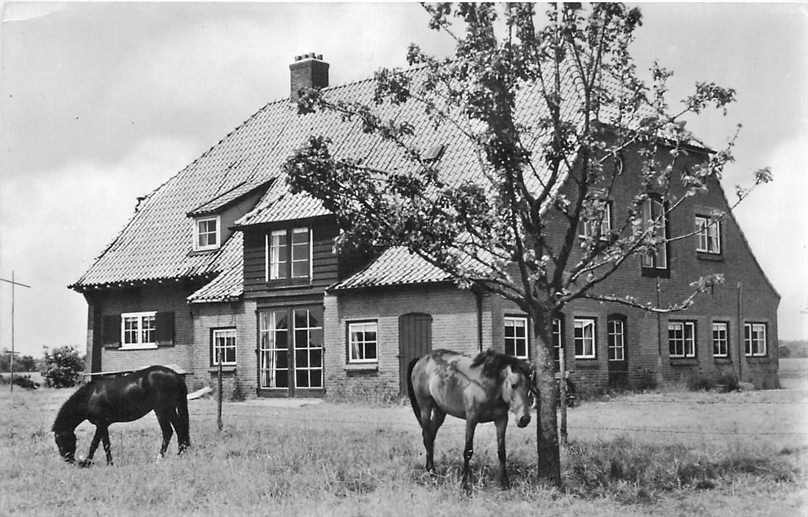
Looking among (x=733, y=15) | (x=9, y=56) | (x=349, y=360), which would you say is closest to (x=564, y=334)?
(x=349, y=360)

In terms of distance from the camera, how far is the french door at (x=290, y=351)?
27.4 metres

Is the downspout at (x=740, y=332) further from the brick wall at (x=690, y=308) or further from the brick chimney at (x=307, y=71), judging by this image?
the brick chimney at (x=307, y=71)

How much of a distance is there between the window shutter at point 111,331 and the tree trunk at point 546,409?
72.6ft

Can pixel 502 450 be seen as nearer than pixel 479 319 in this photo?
Yes

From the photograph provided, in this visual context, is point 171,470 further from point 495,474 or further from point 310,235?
point 310,235

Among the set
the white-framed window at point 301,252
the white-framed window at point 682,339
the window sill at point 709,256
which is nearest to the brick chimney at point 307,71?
the white-framed window at point 301,252

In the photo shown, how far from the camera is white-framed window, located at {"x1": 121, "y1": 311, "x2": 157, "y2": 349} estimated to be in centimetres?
3139

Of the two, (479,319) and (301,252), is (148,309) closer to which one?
(301,252)

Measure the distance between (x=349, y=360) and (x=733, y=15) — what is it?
646 inches

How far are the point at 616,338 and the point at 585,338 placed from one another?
142 centimetres

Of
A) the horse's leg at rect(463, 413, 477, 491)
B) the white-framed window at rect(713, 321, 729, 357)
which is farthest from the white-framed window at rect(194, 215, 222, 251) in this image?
the horse's leg at rect(463, 413, 477, 491)

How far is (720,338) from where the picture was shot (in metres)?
29.5

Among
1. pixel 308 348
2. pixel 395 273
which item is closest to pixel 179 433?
pixel 395 273

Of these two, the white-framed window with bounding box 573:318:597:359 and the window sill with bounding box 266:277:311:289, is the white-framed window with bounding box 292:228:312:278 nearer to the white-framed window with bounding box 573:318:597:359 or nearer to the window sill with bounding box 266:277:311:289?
the window sill with bounding box 266:277:311:289
